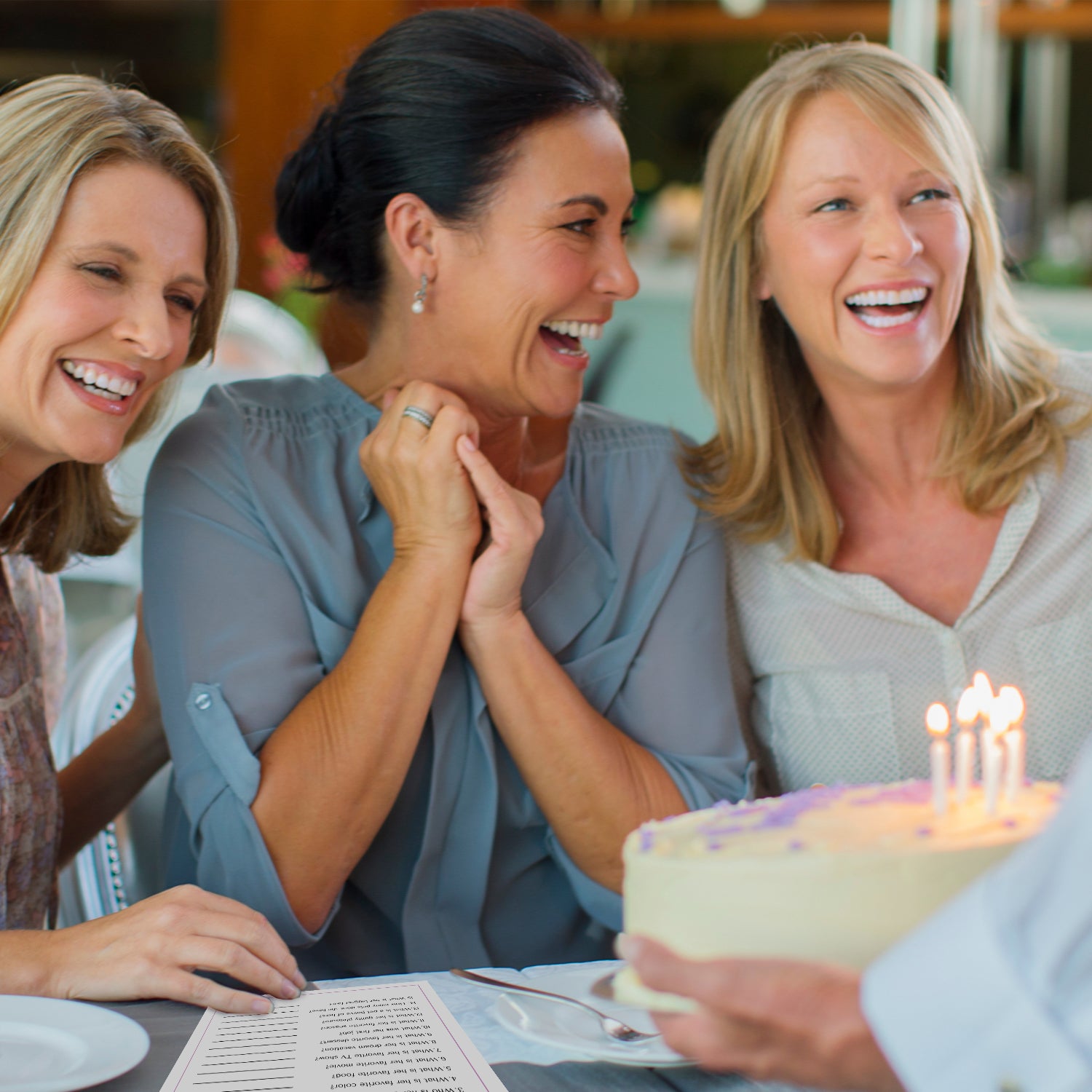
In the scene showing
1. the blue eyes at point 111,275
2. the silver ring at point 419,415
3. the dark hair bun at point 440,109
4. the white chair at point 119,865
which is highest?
the dark hair bun at point 440,109

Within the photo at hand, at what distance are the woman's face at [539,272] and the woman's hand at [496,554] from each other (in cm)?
15

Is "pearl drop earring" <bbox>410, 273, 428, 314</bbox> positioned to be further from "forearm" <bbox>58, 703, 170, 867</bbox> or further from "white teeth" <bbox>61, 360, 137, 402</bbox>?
"forearm" <bbox>58, 703, 170, 867</bbox>

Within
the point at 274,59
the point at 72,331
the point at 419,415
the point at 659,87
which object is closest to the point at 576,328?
the point at 419,415

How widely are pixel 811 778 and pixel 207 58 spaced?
21.8ft

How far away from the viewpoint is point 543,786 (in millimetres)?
1405

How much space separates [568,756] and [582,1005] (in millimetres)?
440

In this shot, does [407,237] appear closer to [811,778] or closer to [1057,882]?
[811,778]

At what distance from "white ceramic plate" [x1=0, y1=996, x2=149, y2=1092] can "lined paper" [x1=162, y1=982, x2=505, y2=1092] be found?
0.04 m

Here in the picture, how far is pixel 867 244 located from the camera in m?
1.59

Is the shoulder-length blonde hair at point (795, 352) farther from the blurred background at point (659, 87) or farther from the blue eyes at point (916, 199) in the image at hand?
the blurred background at point (659, 87)

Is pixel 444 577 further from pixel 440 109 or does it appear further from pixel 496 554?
pixel 440 109

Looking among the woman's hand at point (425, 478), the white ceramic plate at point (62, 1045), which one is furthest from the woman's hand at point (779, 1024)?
the woman's hand at point (425, 478)

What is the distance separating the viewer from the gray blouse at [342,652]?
1351 mm

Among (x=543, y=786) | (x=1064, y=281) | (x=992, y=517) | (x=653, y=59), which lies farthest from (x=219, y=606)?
(x=653, y=59)
